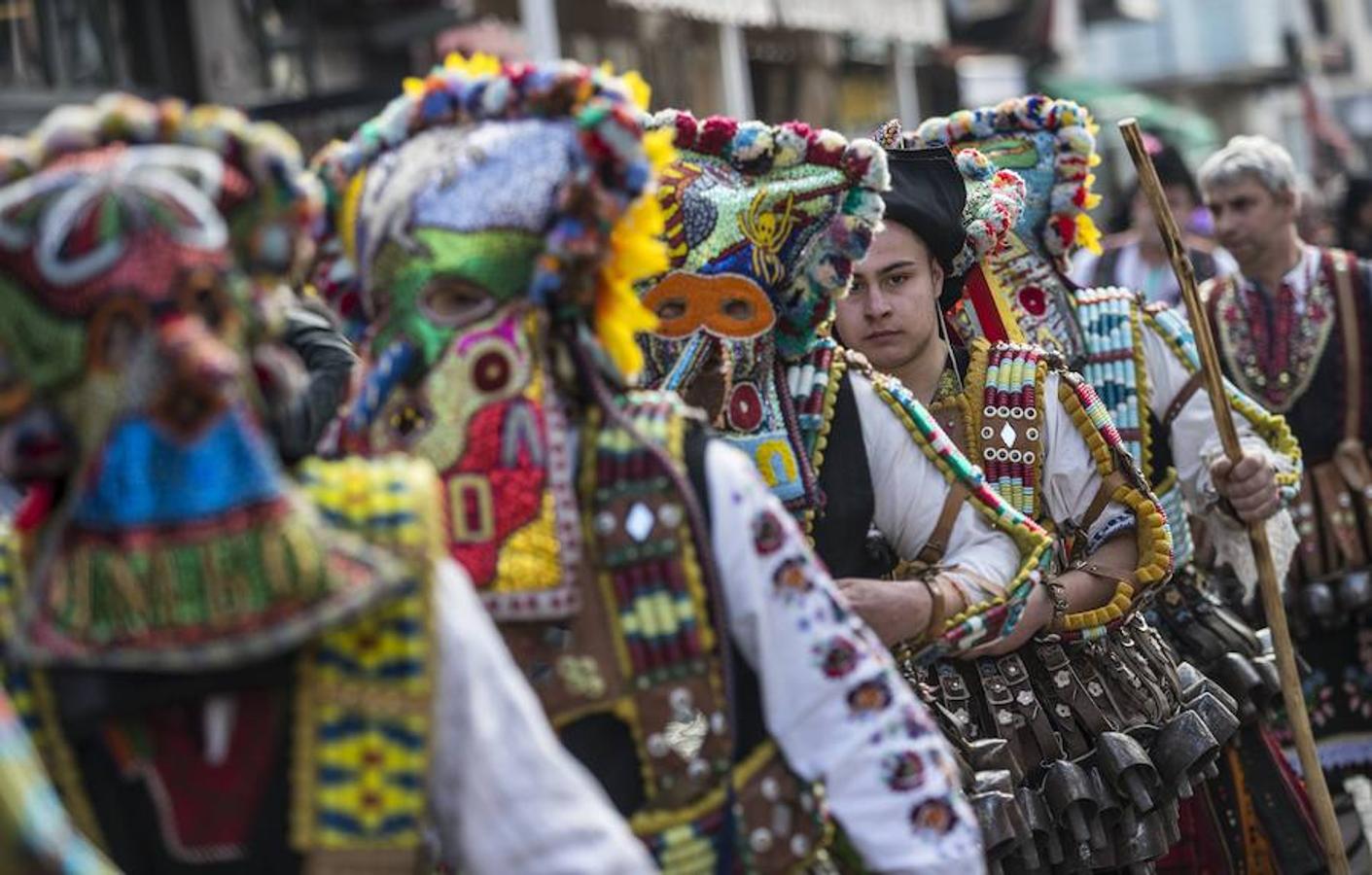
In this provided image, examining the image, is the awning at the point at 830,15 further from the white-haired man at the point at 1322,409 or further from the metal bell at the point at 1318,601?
Result: the metal bell at the point at 1318,601

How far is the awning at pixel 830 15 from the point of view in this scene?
57.2ft

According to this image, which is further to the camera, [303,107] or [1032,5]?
[1032,5]

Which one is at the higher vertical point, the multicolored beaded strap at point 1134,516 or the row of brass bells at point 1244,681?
the multicolored beaded strap at point 1134,516

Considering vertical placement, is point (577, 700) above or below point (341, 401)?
below

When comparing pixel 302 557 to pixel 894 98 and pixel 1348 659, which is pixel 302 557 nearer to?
pixel 1348 659

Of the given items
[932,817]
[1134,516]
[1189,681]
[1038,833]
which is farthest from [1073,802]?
[932,817]

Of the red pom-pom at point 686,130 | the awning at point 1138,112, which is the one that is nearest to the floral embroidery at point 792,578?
the red pom-pom at point 686,130

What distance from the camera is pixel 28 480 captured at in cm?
272

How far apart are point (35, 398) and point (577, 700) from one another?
0.91 metres

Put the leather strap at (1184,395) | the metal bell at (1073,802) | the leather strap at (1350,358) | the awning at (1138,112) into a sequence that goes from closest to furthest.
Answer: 1. the metal bell at (1073,802)
2. the leather strap at (1184,395)
3. the leather strap at (1350,358)
4. the awning at (1138,112)

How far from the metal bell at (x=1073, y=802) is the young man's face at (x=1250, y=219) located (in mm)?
3018

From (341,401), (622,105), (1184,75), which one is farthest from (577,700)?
(1184,75)

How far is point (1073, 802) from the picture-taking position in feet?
16.9

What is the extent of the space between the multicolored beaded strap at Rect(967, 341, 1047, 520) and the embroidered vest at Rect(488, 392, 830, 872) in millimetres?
2143
